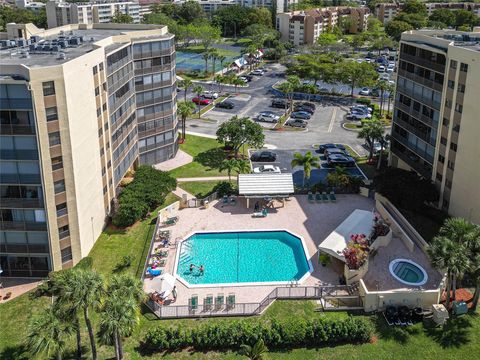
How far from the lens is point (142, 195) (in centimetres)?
5950

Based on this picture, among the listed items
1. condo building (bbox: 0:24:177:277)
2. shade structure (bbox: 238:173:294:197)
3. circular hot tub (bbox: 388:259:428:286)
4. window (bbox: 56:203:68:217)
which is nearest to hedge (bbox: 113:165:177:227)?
condo building (bbox: 0:24:177:277)

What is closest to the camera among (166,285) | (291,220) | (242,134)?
(166,285)

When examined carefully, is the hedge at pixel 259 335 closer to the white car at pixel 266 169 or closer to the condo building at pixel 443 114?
the condo building at pixel 443 114

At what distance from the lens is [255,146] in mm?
76562

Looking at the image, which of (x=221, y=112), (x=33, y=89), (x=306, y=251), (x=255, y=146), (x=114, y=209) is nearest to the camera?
(x=33, y=89)

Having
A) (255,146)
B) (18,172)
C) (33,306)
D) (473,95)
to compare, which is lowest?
(33,306)

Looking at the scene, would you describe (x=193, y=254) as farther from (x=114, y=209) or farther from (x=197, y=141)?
(x=197, y=141)

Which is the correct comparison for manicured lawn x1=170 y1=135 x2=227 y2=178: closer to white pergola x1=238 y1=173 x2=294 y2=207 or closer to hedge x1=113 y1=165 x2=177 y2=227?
white pergola x1=238 y1=173 x2=294 y2=207

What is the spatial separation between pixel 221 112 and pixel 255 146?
30.5 m

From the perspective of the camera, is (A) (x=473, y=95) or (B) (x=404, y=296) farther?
(A) (x=473, y=95)

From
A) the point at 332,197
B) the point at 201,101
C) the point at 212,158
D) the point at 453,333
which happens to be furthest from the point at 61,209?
the point at 201,101

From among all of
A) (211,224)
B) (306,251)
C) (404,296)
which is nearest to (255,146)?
(211,224)

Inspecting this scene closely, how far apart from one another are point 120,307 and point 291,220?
2994cm

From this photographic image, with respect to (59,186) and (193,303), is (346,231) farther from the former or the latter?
(59,186)
